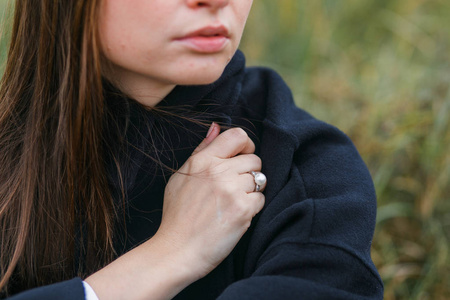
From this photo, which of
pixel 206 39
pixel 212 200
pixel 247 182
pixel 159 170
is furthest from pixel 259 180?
pixel 206 39

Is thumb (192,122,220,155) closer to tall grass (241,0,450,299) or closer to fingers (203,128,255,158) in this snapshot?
fingers (203,128,255,158)

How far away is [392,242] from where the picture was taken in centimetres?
252

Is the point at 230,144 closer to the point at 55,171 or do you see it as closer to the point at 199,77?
the point at 199,77

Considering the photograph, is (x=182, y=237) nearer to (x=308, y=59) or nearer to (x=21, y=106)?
(x=21, y=106)

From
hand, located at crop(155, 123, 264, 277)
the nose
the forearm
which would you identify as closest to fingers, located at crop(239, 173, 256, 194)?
hand, located at crop(155, 123, 264, 277)

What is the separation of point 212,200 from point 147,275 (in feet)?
0.83

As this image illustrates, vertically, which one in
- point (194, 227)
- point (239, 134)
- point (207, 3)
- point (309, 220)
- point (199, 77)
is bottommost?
point (194, 227)

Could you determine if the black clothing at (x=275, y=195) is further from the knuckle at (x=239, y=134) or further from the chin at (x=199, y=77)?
the chin at (x=199, y=77)

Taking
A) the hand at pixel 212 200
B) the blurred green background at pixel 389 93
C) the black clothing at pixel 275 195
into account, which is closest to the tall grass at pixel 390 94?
the blurred green background at pixel 389 93

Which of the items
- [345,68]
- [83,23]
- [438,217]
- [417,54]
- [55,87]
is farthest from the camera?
[417,54]

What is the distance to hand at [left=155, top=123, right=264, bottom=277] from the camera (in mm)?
1378

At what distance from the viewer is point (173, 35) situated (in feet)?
4.19

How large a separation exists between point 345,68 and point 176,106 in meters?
2.05

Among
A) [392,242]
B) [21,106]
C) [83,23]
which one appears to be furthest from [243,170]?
[392,242]
